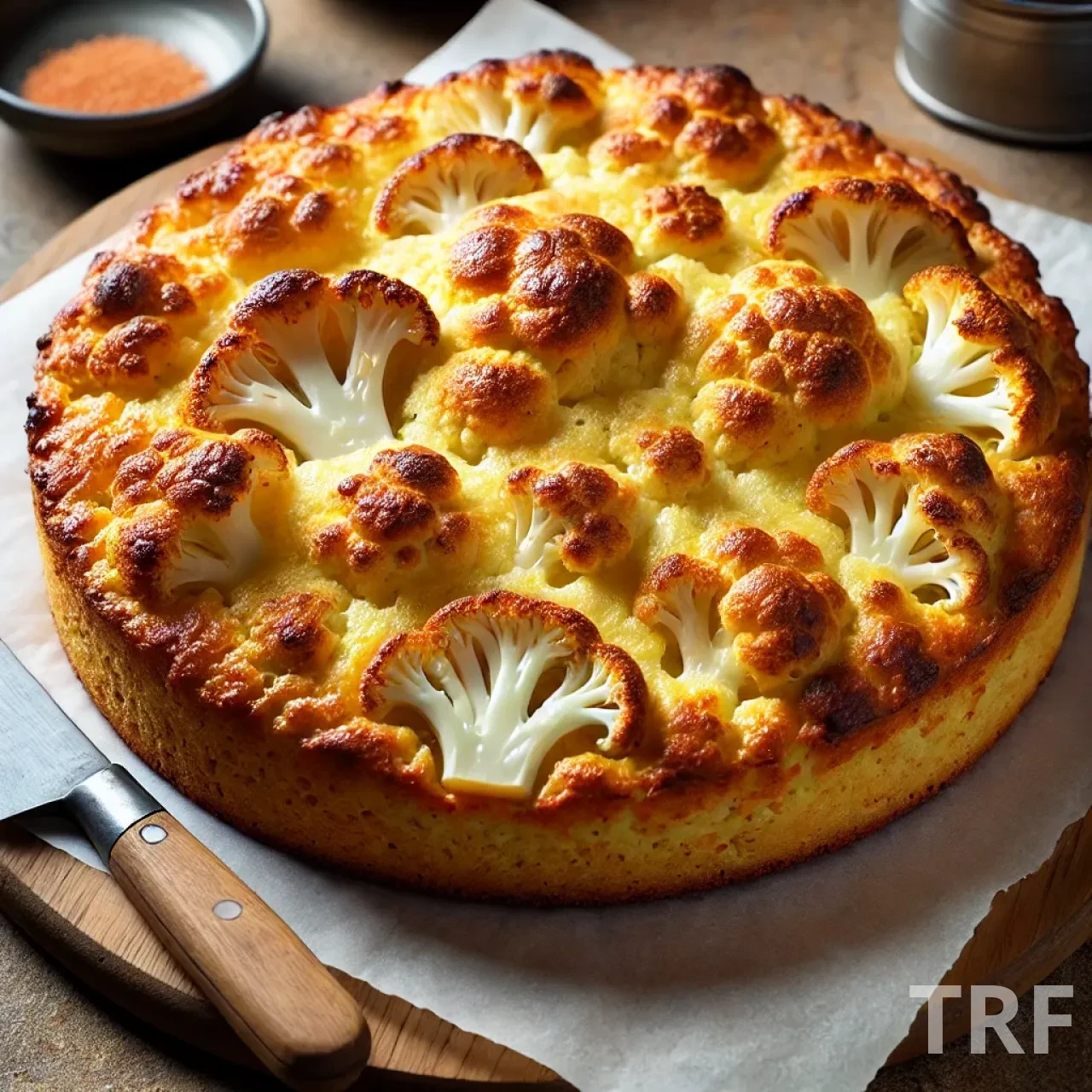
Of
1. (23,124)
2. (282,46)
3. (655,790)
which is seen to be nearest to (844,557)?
(655,790)

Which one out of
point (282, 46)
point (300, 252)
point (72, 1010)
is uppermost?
point (300, 252)

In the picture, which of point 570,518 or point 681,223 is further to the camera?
point 681,223

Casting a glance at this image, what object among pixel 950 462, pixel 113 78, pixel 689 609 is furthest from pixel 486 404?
pixel 113 78

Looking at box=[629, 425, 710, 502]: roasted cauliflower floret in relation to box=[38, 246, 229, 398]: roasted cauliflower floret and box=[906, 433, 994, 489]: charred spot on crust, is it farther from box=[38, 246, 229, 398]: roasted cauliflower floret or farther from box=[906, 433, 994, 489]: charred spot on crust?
box=[38, 246, 229, 398]: roasted cauliflower floret

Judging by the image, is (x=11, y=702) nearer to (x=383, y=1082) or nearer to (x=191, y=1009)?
(x=191, y=1009)

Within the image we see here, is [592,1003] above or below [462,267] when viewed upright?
below

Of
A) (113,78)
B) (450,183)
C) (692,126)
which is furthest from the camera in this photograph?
(113,78)

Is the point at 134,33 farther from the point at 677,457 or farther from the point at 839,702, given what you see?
the point at 839,702
